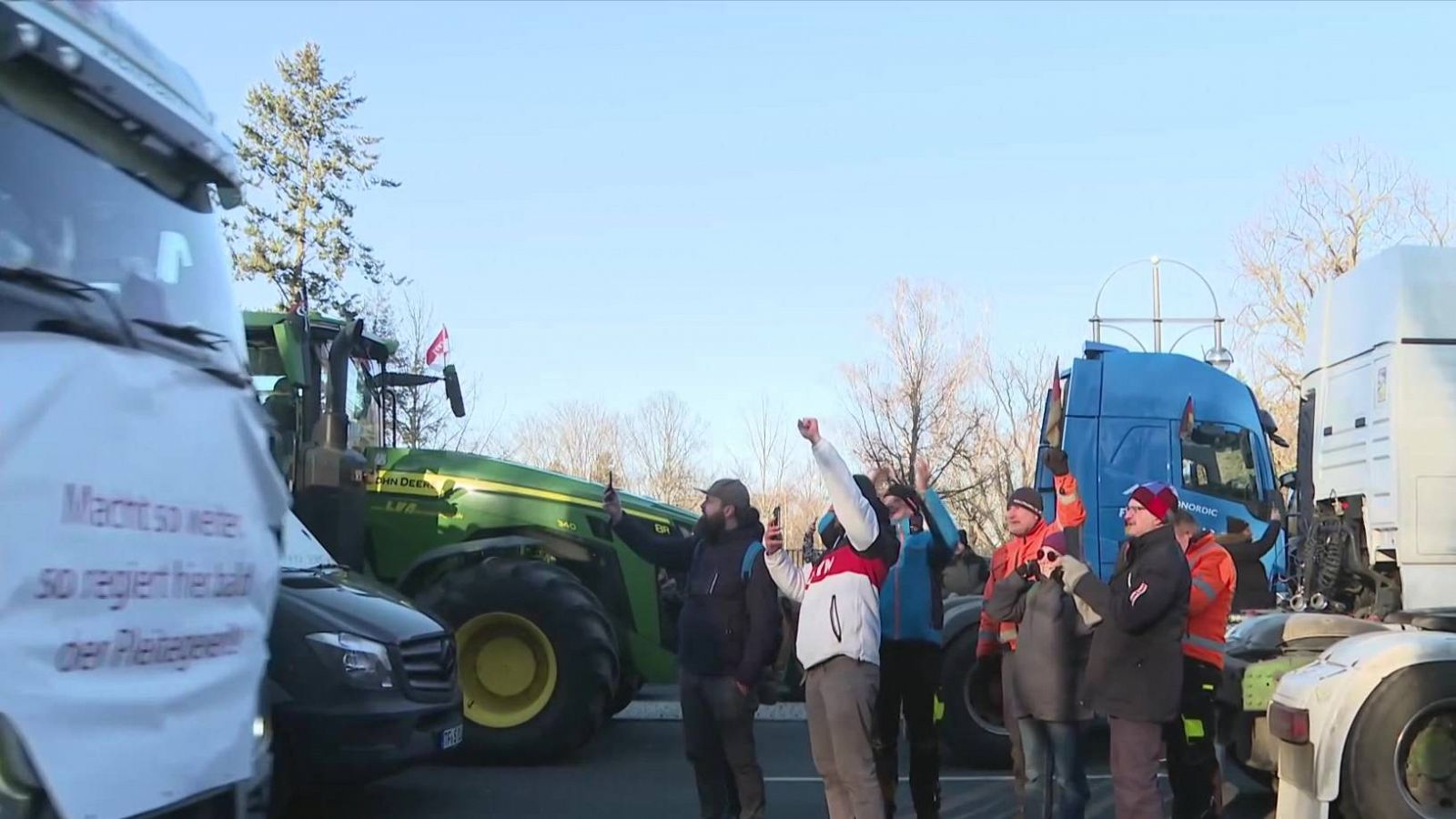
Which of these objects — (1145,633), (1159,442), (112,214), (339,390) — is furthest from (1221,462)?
(112,214)

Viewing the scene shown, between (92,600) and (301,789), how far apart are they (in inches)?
190

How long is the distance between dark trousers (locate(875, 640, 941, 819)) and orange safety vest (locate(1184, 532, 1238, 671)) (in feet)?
4.18

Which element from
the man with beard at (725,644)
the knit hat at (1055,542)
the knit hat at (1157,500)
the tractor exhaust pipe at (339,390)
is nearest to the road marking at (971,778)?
the man with beard at (725,644)

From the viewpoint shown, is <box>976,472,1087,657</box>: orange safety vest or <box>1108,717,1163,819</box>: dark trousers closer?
<box>1108,717,1163,819</box>: dark trousers

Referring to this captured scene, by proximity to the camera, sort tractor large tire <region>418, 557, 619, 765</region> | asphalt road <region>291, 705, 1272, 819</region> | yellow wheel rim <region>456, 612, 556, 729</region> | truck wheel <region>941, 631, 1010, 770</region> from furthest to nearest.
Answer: yellow wheel rim <region>456, 612, 556, 729</region> < tractor large tire <region>418, 557, 619, 765</region> < truck wheel <region>941, 631, 1010, 770</region> < asphalt road <region>291, 705, 1272, 819</region>

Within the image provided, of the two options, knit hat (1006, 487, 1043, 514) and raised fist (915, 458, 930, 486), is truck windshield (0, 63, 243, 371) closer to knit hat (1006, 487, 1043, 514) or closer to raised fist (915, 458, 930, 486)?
raised fist (915, 458, 930, 486)

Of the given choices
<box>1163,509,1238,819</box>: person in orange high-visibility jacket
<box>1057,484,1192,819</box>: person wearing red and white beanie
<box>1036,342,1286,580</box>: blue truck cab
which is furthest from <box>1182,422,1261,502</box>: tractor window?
<box>1057,484,1192,819</box>: person wearing red and white beanie

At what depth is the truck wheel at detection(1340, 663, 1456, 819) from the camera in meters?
6.03

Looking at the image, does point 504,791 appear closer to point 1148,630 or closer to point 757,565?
point 757,565

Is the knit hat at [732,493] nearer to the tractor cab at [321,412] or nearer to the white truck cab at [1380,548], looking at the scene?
the white truck cab at [1380,548]

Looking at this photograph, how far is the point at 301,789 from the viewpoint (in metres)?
7.48

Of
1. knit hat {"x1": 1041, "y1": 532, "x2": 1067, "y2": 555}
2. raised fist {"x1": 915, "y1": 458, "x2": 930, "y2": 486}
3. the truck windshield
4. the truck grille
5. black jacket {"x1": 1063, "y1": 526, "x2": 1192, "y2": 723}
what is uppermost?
the truck windshield

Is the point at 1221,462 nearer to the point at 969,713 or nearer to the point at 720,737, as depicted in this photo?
the point at 969,713

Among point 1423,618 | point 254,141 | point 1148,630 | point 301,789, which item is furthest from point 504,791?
point 254,141
